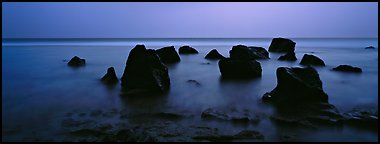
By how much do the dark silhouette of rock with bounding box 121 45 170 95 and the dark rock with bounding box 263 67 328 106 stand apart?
11.4 feet

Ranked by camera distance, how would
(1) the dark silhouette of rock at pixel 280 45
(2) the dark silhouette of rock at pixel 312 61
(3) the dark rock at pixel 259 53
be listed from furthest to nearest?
(1) the dark silhouette of rock at pixel 280 45, (3) the dark rock at pixel 259 53, (2) the dark silhouette of rock at pixel 312 61

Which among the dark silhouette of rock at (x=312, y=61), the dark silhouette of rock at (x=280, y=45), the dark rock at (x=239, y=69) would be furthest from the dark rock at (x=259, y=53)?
the dark rock at (x=239, y=69)

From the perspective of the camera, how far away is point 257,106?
24.7ft

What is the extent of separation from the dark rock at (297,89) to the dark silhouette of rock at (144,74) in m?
3.47

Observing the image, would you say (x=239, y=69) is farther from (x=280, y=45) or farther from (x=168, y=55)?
(x=280, y=45)

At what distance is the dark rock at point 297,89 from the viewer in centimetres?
743

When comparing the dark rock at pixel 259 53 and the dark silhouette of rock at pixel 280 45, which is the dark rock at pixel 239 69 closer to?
the dark rock at pixel 259 53

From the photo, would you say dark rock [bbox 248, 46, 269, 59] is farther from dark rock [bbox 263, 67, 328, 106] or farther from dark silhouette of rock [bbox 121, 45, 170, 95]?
dark rock [bbox 263, 67, 328, 106]

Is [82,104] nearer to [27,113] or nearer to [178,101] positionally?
[27,113]

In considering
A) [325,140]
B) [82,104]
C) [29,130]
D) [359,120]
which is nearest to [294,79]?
[359,120]

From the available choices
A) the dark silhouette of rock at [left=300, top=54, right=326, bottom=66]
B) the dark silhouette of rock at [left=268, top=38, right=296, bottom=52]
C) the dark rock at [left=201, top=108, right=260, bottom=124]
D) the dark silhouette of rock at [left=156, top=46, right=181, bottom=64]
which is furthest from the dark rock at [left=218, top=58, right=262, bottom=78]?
the dark silhouette of rock at [left=268, top=38, right=296, bottom=52]

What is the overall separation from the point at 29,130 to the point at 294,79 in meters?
6.12

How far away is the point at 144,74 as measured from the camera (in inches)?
369

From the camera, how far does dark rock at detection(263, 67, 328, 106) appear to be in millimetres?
7430
